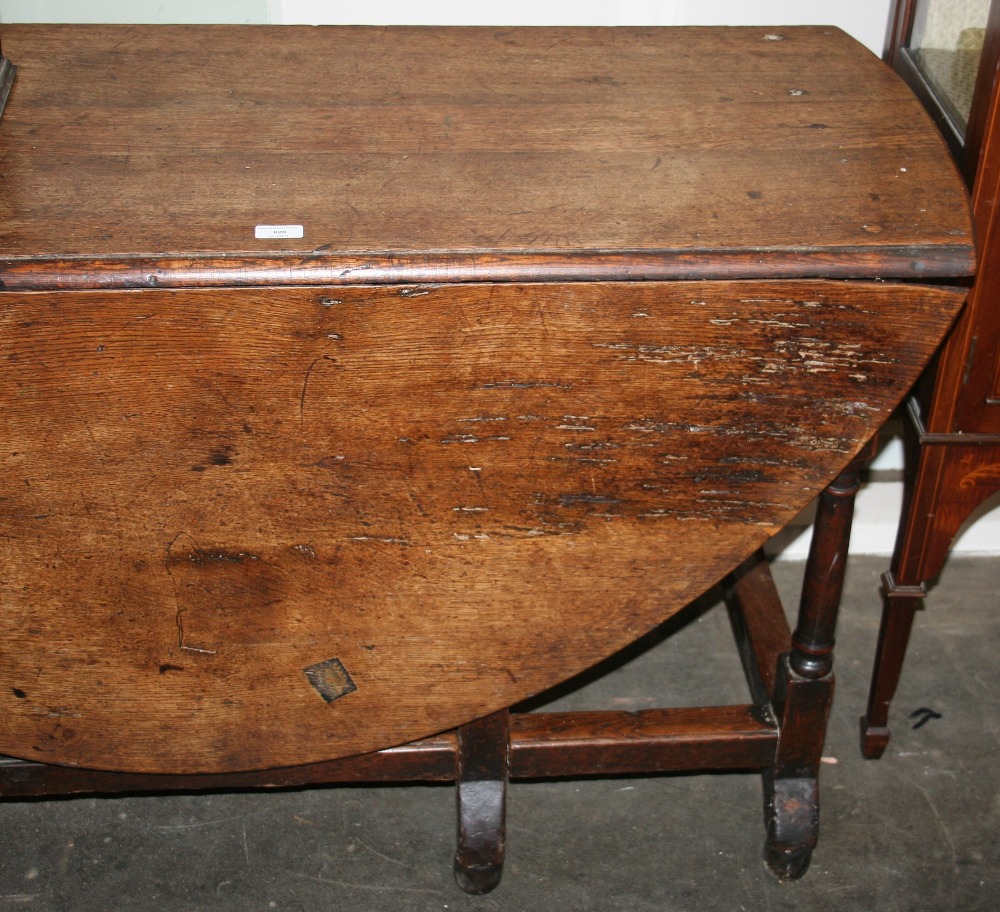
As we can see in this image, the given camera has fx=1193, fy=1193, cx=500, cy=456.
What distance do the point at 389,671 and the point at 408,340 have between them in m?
0.45

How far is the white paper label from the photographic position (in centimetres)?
117

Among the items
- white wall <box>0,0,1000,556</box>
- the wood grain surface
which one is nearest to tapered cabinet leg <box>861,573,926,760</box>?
the wood grain surface

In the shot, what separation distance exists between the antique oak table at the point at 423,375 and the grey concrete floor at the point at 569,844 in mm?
118

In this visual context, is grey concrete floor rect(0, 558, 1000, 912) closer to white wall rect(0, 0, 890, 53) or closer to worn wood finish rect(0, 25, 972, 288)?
worn wood finish rect(0, 25, 972, 288)

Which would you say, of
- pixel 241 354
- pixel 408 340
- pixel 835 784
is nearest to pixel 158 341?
pixel 241 354

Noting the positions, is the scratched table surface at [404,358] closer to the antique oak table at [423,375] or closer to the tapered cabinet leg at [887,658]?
the antique oak table at [423,375]

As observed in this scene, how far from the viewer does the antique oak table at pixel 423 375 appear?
1169 millimetres

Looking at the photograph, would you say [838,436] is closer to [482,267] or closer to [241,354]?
[482,267]

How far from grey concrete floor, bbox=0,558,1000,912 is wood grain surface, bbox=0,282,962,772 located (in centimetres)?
25

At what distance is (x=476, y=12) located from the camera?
1852 mm

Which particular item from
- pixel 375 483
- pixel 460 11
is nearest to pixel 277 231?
pixel 375 483

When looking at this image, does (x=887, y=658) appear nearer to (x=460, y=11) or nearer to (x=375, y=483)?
(x=375, y=483)

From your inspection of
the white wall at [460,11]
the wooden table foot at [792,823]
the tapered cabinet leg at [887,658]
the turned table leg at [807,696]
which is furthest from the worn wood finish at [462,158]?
the wooden table foot at [792,823]

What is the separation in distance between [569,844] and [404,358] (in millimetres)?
851
